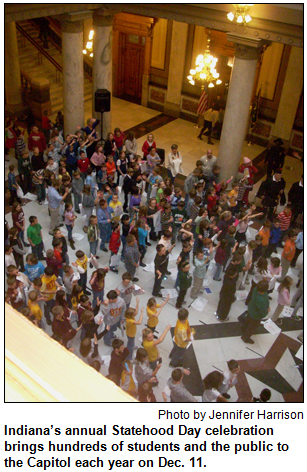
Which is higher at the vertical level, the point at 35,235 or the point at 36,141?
the point at 36,141

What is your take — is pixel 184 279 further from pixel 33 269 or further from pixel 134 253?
pixel 33 269

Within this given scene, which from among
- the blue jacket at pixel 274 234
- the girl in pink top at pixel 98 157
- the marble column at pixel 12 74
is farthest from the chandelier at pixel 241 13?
the marble column at pixel 12 74

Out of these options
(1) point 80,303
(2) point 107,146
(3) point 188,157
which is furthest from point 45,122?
(1) point 80,303

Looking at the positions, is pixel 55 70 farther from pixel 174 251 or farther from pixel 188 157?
Result: pixel 174 251

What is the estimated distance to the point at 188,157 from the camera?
44.9ft

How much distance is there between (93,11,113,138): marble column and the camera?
39.5 feet

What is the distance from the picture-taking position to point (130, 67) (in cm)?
1725

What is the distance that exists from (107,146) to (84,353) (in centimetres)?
665

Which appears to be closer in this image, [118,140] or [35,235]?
[35,235]

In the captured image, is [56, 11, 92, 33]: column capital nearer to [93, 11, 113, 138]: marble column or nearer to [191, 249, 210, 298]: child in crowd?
[93, 11, 113, 138]: marble column

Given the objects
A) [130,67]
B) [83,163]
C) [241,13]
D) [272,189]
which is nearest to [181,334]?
[272,189]

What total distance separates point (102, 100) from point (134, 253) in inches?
254

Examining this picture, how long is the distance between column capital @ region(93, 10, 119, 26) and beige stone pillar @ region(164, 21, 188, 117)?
11.8 ft
